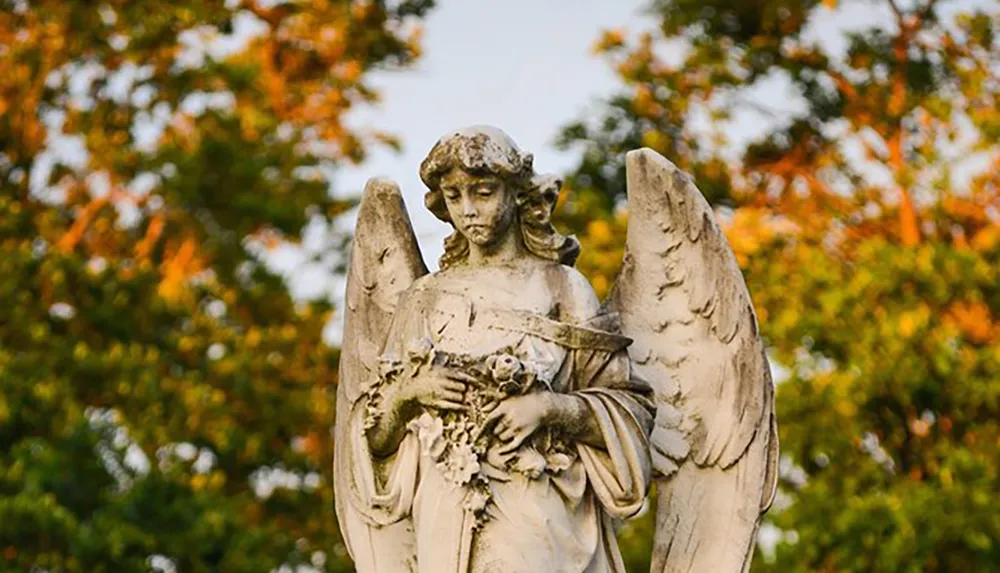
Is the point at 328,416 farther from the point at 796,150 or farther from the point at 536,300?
the point at 536,300

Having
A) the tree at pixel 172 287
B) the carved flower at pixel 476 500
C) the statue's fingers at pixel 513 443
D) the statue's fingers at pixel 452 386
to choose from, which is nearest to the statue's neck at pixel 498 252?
the statue's fingers at pixel 452 386

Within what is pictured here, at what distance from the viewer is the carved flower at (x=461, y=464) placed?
7391 mm

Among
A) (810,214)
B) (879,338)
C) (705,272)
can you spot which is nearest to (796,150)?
(810,214)

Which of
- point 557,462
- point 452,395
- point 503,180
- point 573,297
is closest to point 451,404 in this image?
point 452,395

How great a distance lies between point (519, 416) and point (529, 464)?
0.19 metres

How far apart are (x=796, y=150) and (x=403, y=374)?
1501 centimetres

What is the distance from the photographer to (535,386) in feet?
24.1

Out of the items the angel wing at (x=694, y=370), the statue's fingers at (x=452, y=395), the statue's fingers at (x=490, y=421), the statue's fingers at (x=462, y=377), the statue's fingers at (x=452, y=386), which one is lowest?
the angel wing at (x=694, y=370)

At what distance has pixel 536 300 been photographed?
7.66 m

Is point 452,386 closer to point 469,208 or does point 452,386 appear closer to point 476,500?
point 476,500

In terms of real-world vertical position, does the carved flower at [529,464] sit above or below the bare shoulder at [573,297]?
below

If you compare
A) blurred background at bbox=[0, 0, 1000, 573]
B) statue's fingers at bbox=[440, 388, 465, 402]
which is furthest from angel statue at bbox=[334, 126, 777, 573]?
blurred background at bbox=[0, 0, 1000, 573]

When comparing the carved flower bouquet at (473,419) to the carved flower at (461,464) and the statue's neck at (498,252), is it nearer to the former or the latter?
the carved flower at (461,464)

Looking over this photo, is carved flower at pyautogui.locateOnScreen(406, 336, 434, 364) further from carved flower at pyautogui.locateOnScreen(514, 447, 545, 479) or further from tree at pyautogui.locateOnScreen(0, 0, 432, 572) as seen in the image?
tree at pyautogui.locateOnScreen(0, 0, 432, 572)
